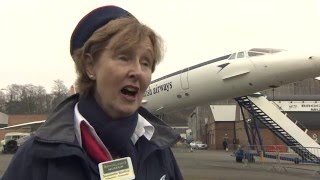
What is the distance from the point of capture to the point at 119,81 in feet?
5.49

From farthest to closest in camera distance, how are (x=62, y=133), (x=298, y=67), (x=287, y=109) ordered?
1. (x=287, y=109)
2. (x=298, y=67)
3. (x=62, y=133)

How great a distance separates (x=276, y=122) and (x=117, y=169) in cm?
2093

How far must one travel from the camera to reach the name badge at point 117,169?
1.56 m

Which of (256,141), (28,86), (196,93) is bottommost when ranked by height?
(256,141)

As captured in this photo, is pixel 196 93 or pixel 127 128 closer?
pixel 127 128

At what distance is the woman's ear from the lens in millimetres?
1776

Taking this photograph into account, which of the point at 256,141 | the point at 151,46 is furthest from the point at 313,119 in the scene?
the point at 151,46

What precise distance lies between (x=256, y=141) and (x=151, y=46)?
2074 cm

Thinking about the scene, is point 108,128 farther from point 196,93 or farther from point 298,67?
point 196,93

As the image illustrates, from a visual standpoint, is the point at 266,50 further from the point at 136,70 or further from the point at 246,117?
the point at 246,117

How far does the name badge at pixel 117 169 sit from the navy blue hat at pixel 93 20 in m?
0.55

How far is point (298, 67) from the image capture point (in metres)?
14.2

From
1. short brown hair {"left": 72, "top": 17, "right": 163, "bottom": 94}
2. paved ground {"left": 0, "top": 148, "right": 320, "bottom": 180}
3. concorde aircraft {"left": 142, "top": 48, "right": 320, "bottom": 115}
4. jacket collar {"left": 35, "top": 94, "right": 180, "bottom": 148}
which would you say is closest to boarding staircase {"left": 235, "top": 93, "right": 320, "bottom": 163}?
paved ground {"left": 0, "top": 148, "right": 320, "bottom": 180}

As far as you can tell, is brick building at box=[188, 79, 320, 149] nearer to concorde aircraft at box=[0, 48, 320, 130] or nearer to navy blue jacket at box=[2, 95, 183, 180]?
concorde aircraft at box=[0, 48, 320, 130]
